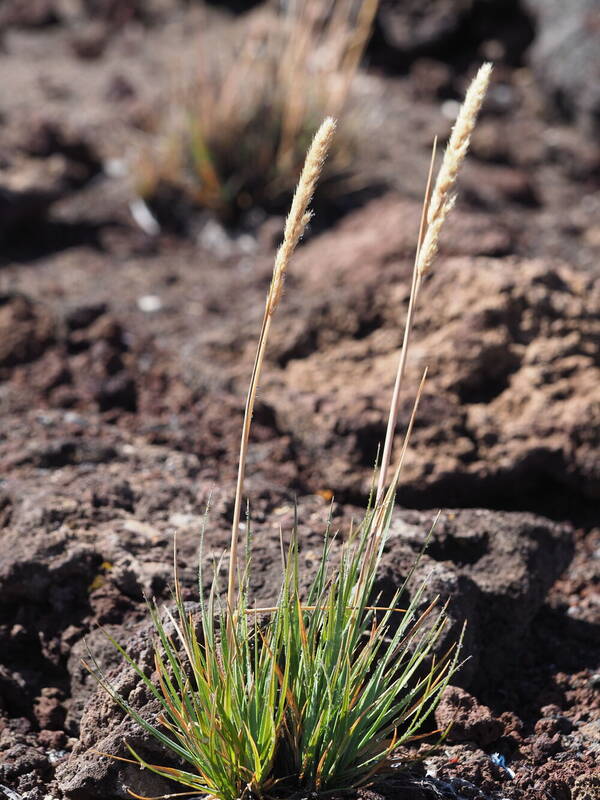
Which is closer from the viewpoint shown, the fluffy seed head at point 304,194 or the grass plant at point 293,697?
the fluffy seed head at point 304,194

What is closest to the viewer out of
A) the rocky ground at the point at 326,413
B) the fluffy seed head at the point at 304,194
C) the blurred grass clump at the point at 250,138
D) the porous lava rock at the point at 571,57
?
the fluffy seed head at the point at 304,194

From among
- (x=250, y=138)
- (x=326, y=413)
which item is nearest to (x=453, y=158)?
(x=326, y=413)

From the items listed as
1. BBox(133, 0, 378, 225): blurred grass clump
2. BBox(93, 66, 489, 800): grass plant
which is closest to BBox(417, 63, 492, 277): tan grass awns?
BBox(93, 66, 489, 800): grass plant

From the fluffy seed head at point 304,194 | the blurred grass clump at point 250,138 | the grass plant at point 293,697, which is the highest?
the blurred grass clump at point 250,138

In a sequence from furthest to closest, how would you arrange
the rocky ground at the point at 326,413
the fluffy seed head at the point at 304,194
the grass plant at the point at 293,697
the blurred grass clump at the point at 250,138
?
the blurred grass clump at the point at 250,138 → the rocky ground at the point at 326,413 → the grass plant at the point at 293,697 → the fluffy seed head at the point at 304,194

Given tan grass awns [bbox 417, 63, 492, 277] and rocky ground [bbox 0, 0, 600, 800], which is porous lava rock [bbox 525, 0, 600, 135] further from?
tan grass awns [bbox 417, 63, 492, 277]

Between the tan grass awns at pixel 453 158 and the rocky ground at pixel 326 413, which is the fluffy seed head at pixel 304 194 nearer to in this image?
the tan grass awns at pixel 453 158

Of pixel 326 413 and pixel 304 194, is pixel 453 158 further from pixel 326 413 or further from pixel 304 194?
pixel 326 413

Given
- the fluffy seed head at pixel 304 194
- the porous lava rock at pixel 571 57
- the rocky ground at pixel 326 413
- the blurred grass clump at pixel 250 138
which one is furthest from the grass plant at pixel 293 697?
the porous lava rock at pixel 571 57
